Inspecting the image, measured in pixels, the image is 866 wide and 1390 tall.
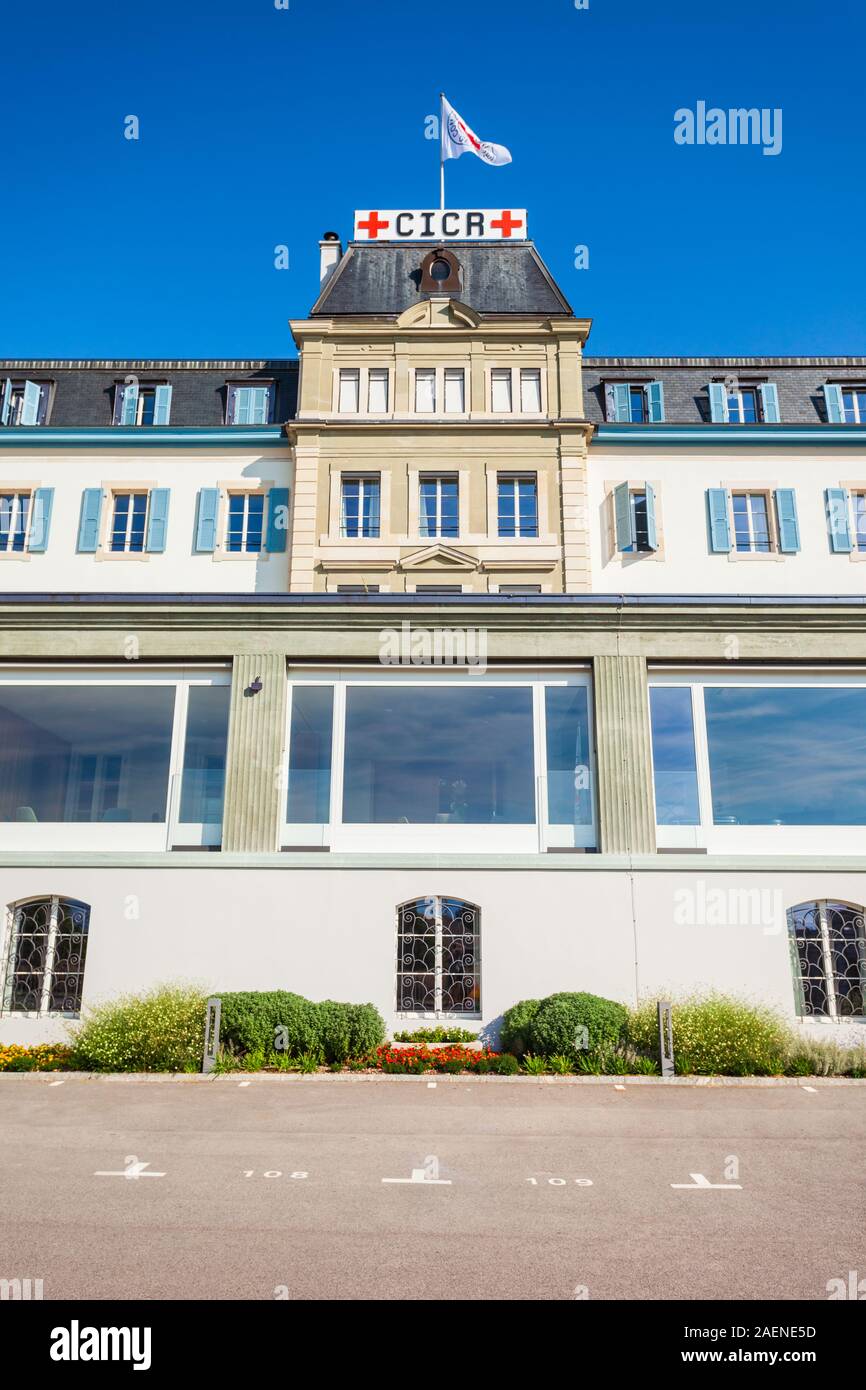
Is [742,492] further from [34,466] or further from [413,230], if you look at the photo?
[34,466]

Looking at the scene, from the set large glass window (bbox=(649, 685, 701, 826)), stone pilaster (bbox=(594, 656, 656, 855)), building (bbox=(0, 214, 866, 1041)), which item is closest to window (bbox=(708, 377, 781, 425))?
building (bbox=(0, 214, 866, 1041))

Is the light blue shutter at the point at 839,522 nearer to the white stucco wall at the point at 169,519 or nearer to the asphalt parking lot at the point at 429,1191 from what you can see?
the white stucco wall at the point at 169,519

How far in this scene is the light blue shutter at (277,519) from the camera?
24797mm

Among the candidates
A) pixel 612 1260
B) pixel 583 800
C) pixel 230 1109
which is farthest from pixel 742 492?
pixel 612 1260

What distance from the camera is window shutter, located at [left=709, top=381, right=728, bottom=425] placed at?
26109 mm

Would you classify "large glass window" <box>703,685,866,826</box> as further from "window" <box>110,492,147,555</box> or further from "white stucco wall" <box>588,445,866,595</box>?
"window" <box>110,492,147,555</box>

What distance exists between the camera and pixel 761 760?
14477mm

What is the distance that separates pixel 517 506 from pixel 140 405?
1112cm

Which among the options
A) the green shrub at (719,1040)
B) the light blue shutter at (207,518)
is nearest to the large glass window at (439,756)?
the green shrub at (719,1040)

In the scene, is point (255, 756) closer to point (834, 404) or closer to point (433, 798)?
point (433, 798)

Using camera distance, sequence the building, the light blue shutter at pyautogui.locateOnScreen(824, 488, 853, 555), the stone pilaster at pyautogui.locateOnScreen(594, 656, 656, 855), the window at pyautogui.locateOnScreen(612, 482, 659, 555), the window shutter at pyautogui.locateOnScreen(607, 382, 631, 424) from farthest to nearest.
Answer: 1. the window shutter at pyautogui.locateOnScreen(607, 382, 631, 424)
2. the light blue shutter at pyautogui.locateOnScreen(824, 488, 853, 555)
3. the window at pyautogui.locateOnScreen(612, 482, 659, 555)
4. the stone pilaster at pyautogui.locateOnScreen(594, 656, 656, 855)
5. the building

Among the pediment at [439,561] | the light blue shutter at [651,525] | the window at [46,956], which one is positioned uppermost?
the light blue shutter at [651,525]

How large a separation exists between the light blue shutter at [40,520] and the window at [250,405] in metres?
5.29

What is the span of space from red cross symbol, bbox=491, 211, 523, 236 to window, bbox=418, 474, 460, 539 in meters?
8.58
